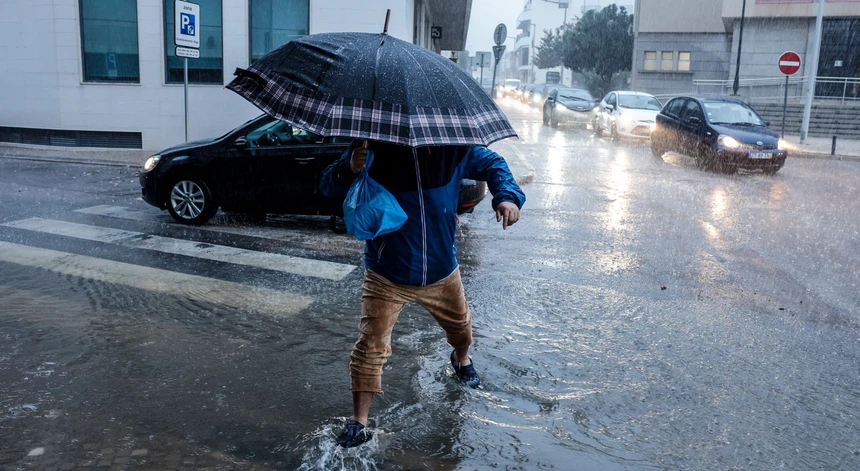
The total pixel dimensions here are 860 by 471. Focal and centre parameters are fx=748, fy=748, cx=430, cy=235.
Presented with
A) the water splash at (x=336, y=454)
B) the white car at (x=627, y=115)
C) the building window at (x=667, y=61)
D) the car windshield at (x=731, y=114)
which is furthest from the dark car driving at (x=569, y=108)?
the water splash at (x=336, y=454)

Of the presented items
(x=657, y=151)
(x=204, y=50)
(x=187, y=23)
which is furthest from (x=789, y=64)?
(x=187, y=23)

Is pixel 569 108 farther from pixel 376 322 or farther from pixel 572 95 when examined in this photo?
pixel 376 322

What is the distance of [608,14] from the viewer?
175 ft

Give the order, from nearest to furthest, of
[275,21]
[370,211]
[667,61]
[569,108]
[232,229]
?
[370,211] < [232,229] < [275,21] < [569,108] < [667,61]

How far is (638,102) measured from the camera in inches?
942

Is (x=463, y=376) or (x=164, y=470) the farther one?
(x=463, y=376)

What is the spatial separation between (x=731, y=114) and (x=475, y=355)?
44.9 feet

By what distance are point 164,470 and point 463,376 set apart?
1.67m

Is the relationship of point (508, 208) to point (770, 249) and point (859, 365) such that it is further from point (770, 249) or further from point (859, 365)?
point (770, 249)

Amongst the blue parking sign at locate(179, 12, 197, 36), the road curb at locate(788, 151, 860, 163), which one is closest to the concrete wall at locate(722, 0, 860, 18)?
the road curb at locate(788, 151, 860, 163)

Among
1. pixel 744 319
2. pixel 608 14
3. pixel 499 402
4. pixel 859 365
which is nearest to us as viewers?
pixel 499 402

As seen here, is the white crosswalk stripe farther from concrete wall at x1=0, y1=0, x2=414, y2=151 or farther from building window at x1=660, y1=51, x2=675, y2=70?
building window at x1=660, y1=51, x2=675, y2=70

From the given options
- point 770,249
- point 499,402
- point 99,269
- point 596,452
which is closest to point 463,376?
point 499,402

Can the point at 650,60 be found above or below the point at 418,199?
above
